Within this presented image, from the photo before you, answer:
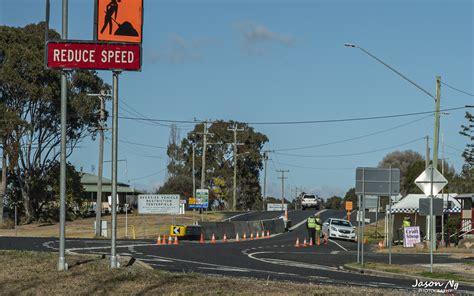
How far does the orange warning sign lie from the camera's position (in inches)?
652

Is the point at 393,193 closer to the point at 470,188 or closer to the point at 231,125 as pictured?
the point at 470,188

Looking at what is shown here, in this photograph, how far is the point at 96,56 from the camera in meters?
16.5

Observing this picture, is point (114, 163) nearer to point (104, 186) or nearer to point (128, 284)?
point (128, 284)

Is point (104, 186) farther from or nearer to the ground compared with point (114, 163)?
nearer to the ground

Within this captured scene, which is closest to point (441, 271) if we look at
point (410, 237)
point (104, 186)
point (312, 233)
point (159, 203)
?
point (410, 237)

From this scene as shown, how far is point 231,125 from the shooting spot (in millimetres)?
121188

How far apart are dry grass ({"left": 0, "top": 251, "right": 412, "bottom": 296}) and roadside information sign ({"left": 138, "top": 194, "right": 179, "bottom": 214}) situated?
4164 cm

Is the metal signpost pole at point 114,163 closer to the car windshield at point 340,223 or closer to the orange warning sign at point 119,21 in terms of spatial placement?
the orange warning sign at point 119,21

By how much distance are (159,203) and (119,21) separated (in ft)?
141

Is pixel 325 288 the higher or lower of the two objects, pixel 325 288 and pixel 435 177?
the lower

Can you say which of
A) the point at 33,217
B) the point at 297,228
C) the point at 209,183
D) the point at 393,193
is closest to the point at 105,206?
the point at 209,183

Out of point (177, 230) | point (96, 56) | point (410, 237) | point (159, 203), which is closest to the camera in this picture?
point (96, 56)

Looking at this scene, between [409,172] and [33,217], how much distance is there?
6335cm

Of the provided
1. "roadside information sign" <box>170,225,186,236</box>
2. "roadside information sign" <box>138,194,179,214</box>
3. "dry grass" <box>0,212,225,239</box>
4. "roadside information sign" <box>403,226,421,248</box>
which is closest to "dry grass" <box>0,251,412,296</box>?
"roadside information sign" <box>403,226,421,248</box>
